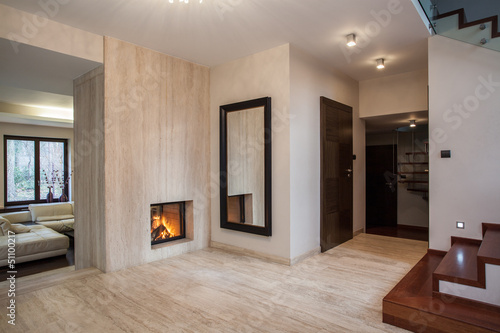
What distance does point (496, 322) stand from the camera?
1.98m

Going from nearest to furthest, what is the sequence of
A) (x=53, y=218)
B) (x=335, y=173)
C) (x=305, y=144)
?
1. (x=305, y=144)
2. (x=335, y=173)
3. (x=53, y=218)

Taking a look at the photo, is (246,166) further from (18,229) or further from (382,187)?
(18,229)

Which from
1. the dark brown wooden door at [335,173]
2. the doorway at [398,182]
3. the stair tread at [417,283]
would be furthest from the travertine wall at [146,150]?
the doorway at [398,182]

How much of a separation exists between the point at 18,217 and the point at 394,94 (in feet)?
27.6

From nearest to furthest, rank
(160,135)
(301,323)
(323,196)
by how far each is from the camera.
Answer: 1. (301,323)
2. (160,135)
3. (323,196)

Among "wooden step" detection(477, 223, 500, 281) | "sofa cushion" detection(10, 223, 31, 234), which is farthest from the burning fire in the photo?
"wooden step" detection(477, 223, 500, 281)

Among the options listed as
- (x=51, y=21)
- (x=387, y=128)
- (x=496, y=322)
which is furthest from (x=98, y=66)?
(x=387, y=128)

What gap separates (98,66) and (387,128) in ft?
19.4

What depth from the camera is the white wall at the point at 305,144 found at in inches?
147

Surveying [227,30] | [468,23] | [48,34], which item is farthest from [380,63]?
[48,34]

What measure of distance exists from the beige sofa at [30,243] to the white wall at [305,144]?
170 inches

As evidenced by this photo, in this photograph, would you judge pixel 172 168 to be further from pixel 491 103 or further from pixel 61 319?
pixel 491 103

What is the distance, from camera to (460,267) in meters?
2.51

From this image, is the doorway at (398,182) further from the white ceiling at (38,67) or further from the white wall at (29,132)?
the white wall at (29,132)
